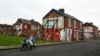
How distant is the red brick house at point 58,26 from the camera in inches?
2082

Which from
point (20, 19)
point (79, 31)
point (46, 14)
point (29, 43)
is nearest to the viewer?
point (29, 43)

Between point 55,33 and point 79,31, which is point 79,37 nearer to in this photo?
point 79,31

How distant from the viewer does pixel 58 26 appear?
53.5m

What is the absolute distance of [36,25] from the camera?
86500 mm

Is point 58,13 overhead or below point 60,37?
overhead

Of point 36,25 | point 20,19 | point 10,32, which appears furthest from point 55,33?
point 36,25

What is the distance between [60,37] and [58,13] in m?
5.93

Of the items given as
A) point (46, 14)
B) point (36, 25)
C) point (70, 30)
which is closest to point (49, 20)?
point (46, 14)

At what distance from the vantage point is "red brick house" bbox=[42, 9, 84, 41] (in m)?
52.9

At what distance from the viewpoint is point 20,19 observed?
78.7m

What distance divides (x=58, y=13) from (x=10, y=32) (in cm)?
1253

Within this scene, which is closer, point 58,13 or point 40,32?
point 40,32

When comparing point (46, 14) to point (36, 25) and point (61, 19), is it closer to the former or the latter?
point (61, 19)

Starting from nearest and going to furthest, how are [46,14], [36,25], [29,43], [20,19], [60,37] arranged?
[29,43], [60,37], [46,14], [20,19], [36,25]
